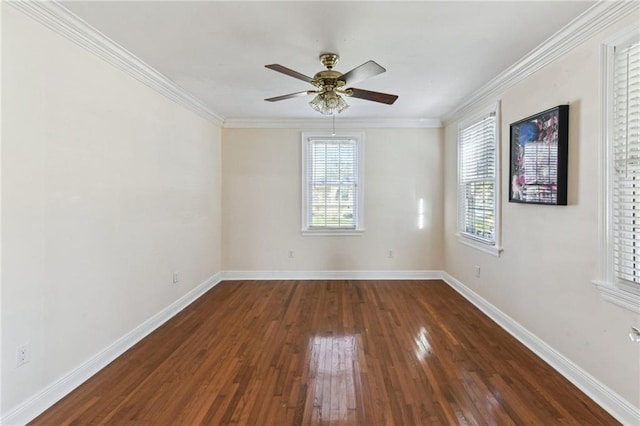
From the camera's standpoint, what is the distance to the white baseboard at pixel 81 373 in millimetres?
1773

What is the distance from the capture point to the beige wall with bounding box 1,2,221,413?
1.73 meters

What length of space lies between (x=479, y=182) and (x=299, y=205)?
2.56m

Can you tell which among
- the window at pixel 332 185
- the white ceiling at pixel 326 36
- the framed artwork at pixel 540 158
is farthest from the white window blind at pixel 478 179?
the window at pixel 332 185

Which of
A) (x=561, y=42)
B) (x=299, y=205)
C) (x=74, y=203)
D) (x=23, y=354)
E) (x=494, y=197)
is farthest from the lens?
(x=299, y=205)

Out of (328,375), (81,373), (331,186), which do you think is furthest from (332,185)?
(81,373)

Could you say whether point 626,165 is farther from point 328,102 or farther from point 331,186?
point 331,186

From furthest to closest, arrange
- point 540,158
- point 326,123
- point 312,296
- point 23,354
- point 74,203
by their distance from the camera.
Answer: point 326,123
point 312,296
point 540,158
point 74,203
point 23,354

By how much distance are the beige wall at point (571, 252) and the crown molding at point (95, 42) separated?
343 cm

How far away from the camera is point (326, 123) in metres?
4.77

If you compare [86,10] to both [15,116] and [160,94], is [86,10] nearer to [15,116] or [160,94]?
[15,116]

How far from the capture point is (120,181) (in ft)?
8.44

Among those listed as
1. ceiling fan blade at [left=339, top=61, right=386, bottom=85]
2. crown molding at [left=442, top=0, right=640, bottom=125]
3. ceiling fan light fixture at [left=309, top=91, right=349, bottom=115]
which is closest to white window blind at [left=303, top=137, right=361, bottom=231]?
crown molding at [left=442, top=0, right=640, bottom=125]

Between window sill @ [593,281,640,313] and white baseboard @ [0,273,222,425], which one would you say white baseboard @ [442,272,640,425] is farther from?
white baseboard @ [0,273,222,425]

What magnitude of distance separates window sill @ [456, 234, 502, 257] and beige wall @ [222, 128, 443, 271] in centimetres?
72
